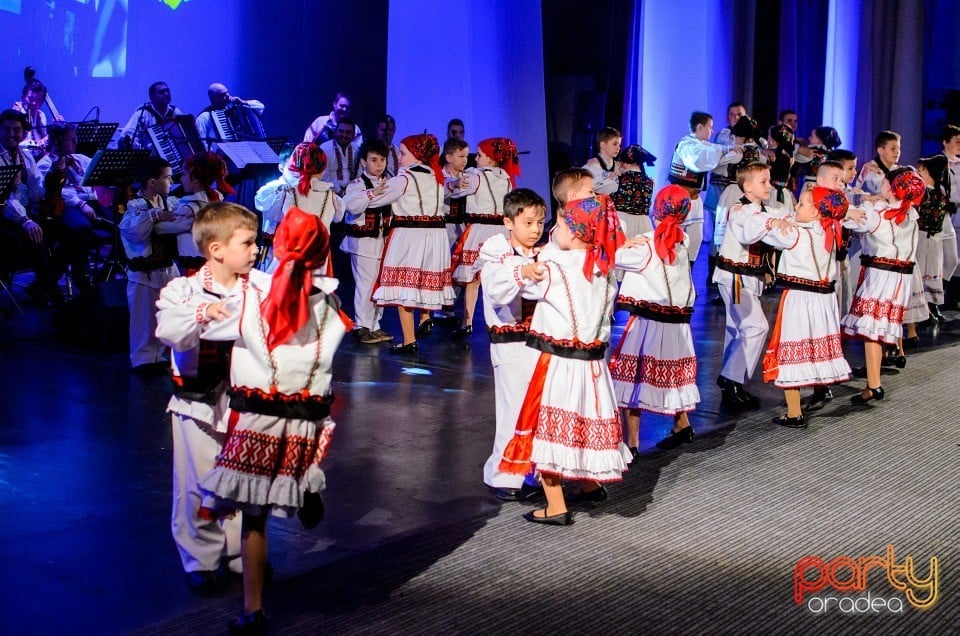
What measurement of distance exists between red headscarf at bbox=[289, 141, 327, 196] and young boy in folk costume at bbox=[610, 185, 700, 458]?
2.88m

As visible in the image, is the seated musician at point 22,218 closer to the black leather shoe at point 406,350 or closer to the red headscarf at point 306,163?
the red headscarf at point 306,163

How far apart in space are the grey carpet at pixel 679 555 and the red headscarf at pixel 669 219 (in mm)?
1029

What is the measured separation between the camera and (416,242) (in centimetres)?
786

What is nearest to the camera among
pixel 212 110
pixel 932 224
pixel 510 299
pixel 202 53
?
pixel 510 299

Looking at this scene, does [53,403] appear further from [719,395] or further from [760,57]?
[760,57]

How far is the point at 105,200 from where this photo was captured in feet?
31.8

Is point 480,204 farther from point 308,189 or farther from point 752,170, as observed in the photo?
point 752,170

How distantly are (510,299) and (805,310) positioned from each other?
95.7 inches

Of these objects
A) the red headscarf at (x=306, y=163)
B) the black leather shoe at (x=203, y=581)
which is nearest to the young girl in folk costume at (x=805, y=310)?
the red headscarf at (x=306, y=163)

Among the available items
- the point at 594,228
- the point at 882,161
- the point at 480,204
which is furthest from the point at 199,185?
the point at 882,161

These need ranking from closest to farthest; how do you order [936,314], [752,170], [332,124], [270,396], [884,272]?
1. [270,396]
2. [752,170]
3. [884,272]
4. [936,314]
5. [332,124]

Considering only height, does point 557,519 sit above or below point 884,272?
below

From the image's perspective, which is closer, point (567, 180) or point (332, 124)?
point (567, 180)

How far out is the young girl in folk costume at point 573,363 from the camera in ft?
14.0
